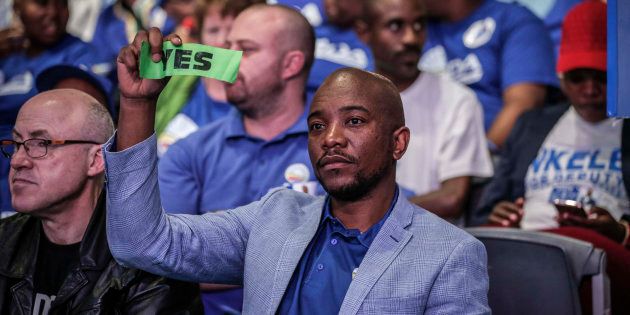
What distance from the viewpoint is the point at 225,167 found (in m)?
3.55

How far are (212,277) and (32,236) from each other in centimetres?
71

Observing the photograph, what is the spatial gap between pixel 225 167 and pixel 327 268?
1347 millimetres

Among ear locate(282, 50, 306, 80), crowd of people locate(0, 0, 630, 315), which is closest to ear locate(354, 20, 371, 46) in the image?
crowd of people locate(0, 0, 630, 315)

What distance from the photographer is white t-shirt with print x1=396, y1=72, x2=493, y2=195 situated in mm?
4039

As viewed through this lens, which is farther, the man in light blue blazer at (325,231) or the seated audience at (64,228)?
the seated audience at (64,228)

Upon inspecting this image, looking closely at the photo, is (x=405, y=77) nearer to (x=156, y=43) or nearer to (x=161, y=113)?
(x=161, y=113)

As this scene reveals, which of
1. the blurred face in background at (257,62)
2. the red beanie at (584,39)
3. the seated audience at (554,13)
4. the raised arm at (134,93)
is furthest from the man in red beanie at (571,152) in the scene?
the raised arm at (134,93)

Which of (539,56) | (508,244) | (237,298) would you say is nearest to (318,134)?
(508,244)

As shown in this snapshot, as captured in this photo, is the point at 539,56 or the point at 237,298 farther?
the point at 539,56

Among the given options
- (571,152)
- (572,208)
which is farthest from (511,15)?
(572,208)

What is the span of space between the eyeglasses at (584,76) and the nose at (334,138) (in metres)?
1.90

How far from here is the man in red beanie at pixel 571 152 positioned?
3.70 meters

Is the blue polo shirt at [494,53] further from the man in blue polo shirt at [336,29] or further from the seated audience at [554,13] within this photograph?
the man in blue polo shirt at [336,29]

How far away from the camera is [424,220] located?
91.0 inches
